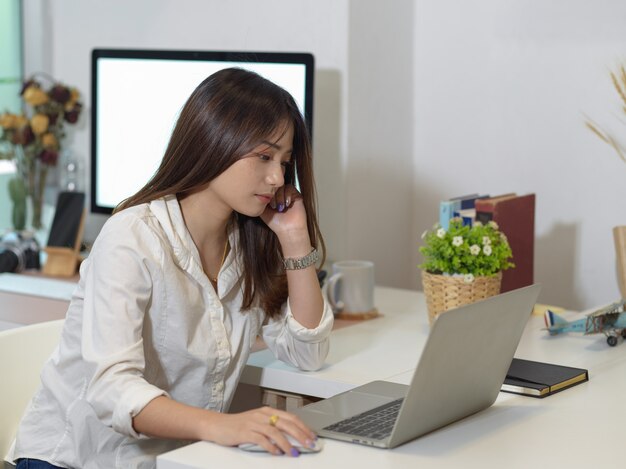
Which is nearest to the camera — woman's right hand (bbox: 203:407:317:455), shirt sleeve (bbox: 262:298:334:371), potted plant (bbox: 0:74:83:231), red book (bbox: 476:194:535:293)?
woman's right hand (bbox: 203:407:317:455)

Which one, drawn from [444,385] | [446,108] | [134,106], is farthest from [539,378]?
[134,106]

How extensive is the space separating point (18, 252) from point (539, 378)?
4.89 feet

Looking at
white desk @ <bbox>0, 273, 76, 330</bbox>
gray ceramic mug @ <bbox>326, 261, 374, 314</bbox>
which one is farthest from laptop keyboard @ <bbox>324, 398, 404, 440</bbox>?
white desk @ <bbox>0, 273, 76, 330</bbox>

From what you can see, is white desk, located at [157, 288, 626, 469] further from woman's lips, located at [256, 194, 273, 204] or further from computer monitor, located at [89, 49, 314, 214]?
computer monitor, located at [89, 49, 314, 214]

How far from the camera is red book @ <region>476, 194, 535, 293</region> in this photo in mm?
2002

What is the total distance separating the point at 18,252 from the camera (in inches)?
99.1

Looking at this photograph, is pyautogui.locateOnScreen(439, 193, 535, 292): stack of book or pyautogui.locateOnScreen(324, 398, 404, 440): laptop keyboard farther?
pyautogui.locateOnScreen(439, 193, 535, 292): stack of book

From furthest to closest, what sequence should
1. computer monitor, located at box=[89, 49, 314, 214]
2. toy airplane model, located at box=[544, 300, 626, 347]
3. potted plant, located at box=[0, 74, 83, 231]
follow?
potted plant, located at box=[0, 74, 83, 231], computer monitor, located at box=[89, 49, 314, 214], toy airplane model, located at box=[544, 300, 626, 347]

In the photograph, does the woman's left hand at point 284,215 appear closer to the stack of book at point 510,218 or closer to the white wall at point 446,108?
the stack of book at point 510,218

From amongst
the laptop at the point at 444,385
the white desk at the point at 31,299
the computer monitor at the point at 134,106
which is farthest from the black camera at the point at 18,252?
the laptop at the point at 444,385

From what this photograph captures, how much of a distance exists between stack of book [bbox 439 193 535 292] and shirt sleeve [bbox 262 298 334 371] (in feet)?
1.48

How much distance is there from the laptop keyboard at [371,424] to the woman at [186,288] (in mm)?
274

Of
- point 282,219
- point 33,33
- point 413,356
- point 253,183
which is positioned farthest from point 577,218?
point 33,33

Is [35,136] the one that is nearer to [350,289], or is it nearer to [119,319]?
[350,289]
